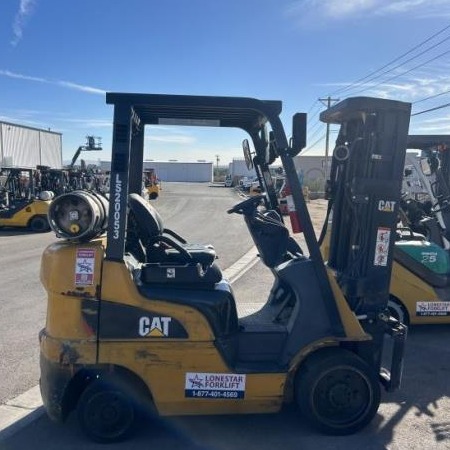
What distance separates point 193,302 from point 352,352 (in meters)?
1.33

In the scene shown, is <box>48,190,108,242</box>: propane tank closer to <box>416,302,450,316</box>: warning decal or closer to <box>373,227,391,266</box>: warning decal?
<box>373,227,391,266</box>: warning decal

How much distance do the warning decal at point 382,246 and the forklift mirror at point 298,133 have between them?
3.61ft

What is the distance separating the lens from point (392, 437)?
3.67m

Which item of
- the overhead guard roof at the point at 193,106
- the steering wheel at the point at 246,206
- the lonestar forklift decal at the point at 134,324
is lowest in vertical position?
the lonestar forklift decal at the point at 134,324

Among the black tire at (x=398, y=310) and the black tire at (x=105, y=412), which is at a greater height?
A: the black tire at (x=398, y=310)

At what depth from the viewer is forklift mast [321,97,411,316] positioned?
155 inches

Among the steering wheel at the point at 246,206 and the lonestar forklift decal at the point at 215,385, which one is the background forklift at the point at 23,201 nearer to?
the steering wheel at the point at 246,206

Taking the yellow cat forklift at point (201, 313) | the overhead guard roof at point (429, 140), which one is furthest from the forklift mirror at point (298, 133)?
the overhead guard roof at point (429, 140)

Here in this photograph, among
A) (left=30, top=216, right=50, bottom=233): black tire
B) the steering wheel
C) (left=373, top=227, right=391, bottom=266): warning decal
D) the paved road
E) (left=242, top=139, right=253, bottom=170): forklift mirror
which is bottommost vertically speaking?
(left=30, top=216, right=50, bottom=233): black tire

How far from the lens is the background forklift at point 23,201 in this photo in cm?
1712

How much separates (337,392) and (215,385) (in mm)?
915

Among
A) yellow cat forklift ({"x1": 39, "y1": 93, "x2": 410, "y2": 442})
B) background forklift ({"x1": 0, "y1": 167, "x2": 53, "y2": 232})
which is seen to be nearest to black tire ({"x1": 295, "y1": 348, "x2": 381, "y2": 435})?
yellow cat forklift ({"x1": 39, "y1": 93, "x2": 410, "y2": 442})

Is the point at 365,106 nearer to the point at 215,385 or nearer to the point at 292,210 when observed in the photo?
the point at 292,210

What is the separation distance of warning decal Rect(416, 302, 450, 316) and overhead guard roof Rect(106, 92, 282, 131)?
3478 mm
